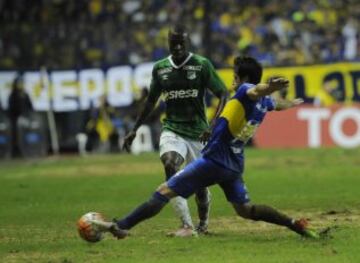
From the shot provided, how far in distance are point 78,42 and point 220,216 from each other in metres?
17.4

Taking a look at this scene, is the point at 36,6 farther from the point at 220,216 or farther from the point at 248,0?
the point at 220,216

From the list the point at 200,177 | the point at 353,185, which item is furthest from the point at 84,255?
the point at 353,185

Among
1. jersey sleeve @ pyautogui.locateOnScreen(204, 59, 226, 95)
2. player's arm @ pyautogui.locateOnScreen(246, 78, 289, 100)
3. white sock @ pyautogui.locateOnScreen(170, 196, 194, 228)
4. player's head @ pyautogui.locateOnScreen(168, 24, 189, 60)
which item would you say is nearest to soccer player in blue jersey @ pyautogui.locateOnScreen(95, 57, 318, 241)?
player's arm @ pyautogui.locateOnScreen(246, 78, 289, 100)

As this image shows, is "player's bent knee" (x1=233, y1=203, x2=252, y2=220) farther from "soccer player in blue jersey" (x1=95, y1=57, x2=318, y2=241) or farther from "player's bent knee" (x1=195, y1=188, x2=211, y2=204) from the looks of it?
"player's bent knee" (x1=195, y1=188, x2=211, y2=204)

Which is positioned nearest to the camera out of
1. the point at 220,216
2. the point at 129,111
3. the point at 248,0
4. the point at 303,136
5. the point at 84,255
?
the point at 84,255

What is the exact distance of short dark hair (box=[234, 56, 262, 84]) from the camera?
1069 cm

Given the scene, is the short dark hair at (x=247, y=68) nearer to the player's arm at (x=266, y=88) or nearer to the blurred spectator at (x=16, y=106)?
the player's arm at (x=266, y=88)

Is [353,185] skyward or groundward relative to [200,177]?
groundward

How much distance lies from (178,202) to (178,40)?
1995mm

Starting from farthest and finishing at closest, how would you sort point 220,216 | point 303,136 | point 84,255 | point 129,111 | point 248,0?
point 248,0 → point 129,111 → point 303,136 → point 220,216 → point 84,255

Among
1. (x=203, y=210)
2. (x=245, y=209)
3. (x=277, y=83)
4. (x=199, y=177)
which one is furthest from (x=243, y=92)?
(x=203, y=210)

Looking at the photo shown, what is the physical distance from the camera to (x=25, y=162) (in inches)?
1098

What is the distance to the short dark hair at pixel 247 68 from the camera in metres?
10.7

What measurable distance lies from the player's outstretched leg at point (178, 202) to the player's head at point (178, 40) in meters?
1.24
